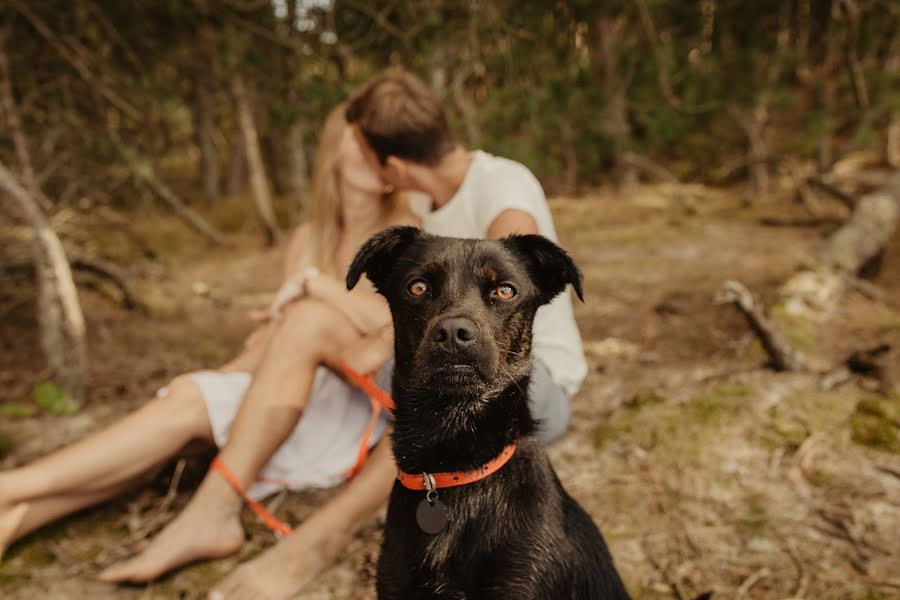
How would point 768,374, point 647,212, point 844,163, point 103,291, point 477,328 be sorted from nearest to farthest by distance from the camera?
point 477,328 → point 768,374 → point 103,291 → point 647,212 → point 844,163

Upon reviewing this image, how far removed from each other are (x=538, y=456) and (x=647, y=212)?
850cm

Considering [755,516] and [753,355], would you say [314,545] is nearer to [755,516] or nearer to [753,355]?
[755,516]

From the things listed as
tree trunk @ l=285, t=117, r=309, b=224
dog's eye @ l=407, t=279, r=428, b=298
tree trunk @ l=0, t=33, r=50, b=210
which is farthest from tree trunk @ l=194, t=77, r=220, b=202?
dog's eye @ l=407, t=279, r=428, b=298

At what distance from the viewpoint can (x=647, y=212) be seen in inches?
398

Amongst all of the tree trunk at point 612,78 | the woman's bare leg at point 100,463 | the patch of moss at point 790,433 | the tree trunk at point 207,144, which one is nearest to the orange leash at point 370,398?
the woman's bare leg at point 100,463

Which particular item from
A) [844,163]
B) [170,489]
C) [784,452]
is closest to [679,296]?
[784,452]

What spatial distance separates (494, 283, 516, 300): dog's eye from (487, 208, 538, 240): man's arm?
539mm

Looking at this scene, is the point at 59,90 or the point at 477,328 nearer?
the point at 477,328

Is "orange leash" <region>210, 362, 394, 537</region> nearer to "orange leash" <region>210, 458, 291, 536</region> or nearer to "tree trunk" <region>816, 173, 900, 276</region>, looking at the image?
"orange leash" <region>210, 458, 291, 536</region>

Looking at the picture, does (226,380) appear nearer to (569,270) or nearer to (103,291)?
(569,270)

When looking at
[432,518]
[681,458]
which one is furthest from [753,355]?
[432,518]

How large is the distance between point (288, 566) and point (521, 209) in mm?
1785

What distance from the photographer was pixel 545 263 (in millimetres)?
2508

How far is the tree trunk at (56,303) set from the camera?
4.29 m
